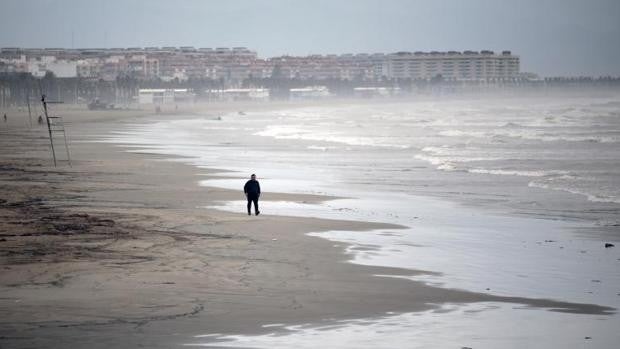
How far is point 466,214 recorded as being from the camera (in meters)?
26.2

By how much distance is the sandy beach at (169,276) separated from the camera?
1307cm

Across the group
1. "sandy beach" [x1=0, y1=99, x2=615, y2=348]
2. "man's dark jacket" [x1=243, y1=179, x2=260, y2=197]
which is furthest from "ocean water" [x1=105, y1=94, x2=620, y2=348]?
"man's dark jacket" [x1=243, y1=179, x2=260, y2=197]

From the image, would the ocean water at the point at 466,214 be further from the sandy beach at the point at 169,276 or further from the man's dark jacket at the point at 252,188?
the man's dark jacket at the point at 252,188

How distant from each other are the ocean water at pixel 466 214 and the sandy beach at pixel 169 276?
0.62m

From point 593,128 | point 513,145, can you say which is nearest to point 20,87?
point 593,128

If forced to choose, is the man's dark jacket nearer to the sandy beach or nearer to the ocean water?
the sandy beach

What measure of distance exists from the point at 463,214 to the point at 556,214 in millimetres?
2264

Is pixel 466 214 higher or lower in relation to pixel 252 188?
lower

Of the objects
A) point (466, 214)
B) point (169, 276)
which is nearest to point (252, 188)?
point (466, 214)

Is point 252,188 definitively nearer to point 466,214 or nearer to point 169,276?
point 466,214

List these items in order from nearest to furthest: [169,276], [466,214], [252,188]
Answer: [169,276]
[252,188]
[466,214]

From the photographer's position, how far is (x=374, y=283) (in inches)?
651

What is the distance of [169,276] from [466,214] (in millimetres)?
11663

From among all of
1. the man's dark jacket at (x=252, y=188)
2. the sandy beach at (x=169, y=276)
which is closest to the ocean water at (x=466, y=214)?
the sandy beach at (x=169, y=276)
